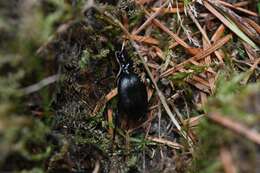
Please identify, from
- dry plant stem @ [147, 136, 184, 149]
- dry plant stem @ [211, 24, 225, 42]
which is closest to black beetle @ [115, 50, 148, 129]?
dry plant stem @ [147, 136, 184, 149]

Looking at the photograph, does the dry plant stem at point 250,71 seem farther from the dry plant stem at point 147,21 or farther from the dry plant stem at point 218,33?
the dry plant stem at point 147,21

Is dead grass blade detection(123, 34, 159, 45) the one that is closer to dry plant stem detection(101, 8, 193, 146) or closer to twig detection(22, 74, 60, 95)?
dry plant stem detection(101, 8, 193, 146)

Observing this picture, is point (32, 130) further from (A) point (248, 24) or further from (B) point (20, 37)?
(A) point (248, 24)

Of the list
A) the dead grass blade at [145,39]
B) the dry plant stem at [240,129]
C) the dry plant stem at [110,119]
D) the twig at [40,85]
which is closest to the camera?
the dry plant stem at [240,129]

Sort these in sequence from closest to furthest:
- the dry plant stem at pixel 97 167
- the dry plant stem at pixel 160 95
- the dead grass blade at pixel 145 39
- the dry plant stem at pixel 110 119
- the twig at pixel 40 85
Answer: the twig at pixel 40 85
the dry plant stem at pixel 97 167
the dry plant stem at pixel 160 95
the dry plant stem at pixel 110 119
the dead grass blade at pixel 145 39

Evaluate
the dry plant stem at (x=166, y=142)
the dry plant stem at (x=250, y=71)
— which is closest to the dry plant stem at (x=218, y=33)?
the dry plant stem at (x=250, y=71)

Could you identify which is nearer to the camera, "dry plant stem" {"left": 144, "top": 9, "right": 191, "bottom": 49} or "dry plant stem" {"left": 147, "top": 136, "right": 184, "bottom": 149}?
"dry plant stem" {"left": 147, "top": 136, "right": 184, "bottom": 149}

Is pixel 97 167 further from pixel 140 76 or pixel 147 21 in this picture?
pixel 147 21
